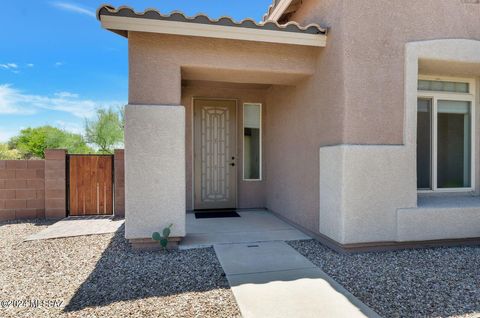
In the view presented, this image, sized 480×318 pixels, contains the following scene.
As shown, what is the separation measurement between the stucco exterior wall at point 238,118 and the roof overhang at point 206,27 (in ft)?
10.7

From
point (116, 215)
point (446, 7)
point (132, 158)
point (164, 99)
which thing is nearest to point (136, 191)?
point (132, 158)

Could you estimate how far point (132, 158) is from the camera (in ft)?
16.7

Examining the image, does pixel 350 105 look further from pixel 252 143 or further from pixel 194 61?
pixel 252 143

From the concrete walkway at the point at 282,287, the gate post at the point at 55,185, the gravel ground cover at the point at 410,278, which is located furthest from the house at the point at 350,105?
the gate post at the point at 55,185

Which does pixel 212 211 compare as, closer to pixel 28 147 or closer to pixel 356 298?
pixel 356 298

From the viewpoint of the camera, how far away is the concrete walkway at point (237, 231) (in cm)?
578

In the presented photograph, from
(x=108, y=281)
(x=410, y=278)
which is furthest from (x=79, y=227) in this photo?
(x=410, y=278)

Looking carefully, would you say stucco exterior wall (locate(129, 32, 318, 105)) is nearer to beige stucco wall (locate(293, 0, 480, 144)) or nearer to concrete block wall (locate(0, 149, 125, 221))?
beige stucco wall (locate(293, 0, 480, 144))

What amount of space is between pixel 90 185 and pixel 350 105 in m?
7.18

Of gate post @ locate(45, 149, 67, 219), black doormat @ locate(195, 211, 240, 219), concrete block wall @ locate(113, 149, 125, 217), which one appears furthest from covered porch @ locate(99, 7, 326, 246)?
gate post @ locate(45, 149, 67, 219)

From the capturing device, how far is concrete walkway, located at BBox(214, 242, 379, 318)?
10.5ft

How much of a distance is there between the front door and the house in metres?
2.64

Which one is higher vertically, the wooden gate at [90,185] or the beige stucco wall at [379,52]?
the beige stucco wall at [379,52]

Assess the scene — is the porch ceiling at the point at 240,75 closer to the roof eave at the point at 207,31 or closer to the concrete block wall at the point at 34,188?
the roof eave at the point at 207,31
